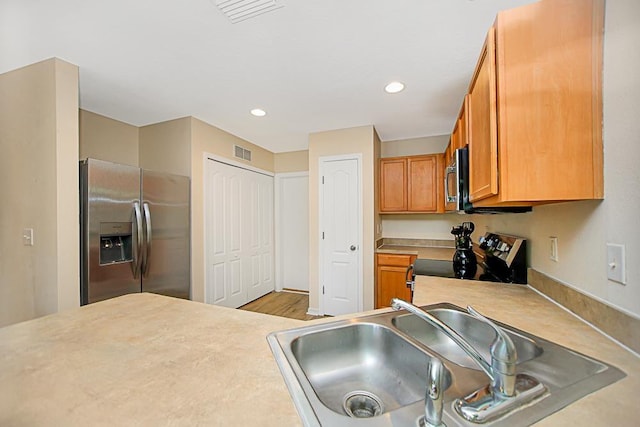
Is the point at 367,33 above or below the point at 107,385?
above

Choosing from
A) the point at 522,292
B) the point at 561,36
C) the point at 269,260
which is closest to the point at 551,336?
the point at 522,292

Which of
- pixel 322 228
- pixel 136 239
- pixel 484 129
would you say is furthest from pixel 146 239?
pixel 484 129

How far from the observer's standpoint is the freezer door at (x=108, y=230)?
1915mm

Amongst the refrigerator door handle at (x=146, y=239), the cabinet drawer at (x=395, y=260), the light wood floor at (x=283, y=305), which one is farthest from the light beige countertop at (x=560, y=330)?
the refrigerator door handle at (x=146, y=239)

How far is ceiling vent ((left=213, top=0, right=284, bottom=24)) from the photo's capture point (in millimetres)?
1359

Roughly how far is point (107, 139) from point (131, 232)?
136cm

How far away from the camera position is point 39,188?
1858 mm

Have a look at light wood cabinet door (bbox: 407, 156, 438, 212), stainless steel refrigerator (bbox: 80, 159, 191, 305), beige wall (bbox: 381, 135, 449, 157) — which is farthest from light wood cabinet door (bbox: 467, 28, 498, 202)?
stainless steel refrigerator (bbox: 80, 159, 191, 305)

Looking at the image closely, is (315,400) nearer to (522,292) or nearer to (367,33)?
(522,292)

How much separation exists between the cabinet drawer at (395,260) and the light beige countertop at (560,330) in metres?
1.30

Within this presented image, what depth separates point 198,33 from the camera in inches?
62.9

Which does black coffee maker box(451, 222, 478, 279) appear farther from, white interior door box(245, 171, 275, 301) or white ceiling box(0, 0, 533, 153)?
white interior door box(245, 171, 275, 301)

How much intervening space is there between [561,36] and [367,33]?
1.00 m

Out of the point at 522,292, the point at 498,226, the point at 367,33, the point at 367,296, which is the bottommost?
the point at 367,296
